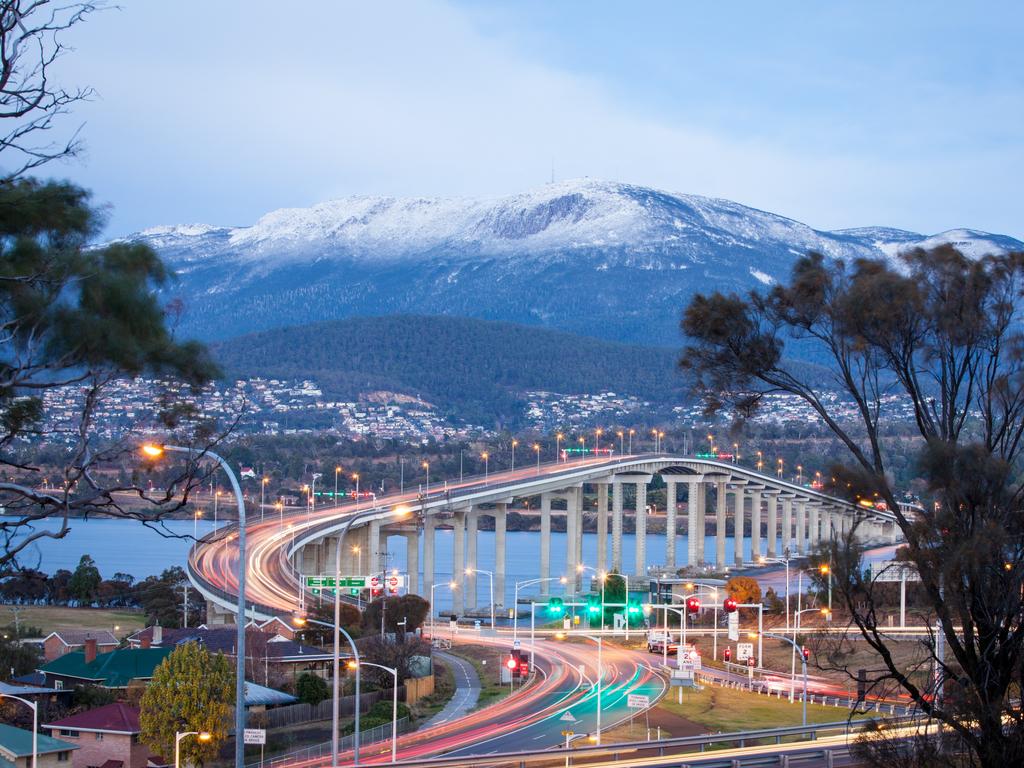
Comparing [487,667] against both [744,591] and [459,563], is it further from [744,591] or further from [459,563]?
[459,563]

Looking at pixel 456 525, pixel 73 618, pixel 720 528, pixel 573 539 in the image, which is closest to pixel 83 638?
pixel 73 618

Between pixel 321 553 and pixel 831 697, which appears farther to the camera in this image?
pixel 321 553

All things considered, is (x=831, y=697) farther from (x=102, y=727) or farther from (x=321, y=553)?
(x=321, y=553)

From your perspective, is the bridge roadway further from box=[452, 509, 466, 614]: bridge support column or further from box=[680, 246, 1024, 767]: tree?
box=[680, 246, 1024, 767]: tree

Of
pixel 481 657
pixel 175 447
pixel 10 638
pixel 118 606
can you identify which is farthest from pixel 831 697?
pixel 118 606

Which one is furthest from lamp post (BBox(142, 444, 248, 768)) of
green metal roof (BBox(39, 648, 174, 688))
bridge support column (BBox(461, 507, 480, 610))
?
bridge support column (BBox(461, 507, 480, 610))

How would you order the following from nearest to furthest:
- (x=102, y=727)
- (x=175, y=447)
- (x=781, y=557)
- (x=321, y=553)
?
(x=175, y=447)
(x=102, y=727)
(x=321, y=553)
(x=781, y=557)
